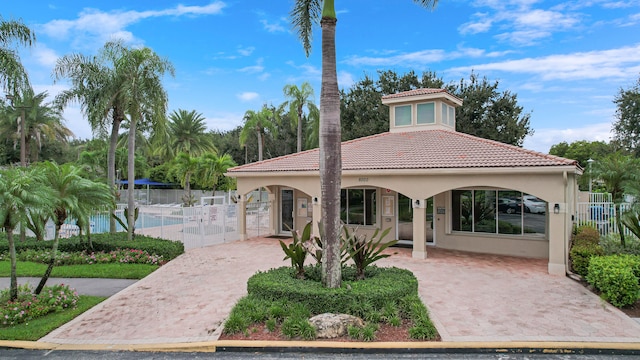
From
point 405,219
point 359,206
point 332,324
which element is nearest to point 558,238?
point 405,219

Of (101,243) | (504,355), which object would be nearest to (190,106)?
(101,243)

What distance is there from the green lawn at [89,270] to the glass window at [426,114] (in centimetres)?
1277

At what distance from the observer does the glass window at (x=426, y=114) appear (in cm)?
1847

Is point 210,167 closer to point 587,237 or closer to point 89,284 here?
point 89,284

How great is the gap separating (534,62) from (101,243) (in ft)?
61.4

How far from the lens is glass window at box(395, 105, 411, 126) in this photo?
19.0 m

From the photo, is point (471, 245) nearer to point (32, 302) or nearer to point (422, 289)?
point (422, 289)

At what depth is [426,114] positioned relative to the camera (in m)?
18.7

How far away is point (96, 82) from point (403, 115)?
503 inches

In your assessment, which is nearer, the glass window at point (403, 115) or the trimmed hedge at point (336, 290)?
the trimmed hedge at point (336, 290)

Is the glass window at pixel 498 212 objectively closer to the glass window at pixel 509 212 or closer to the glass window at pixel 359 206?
the glass window at pixel 509 212

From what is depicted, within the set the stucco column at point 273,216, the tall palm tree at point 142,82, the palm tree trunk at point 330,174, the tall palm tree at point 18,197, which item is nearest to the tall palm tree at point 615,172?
the stucco column at point 273,216

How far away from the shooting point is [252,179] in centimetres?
1805

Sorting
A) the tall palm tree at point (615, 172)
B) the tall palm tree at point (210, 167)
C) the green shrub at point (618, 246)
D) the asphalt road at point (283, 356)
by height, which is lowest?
the asphalt road at point (283, 356)
